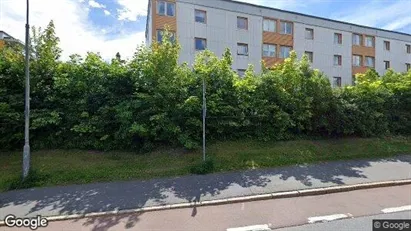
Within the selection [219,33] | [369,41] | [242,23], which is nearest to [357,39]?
[369,41]

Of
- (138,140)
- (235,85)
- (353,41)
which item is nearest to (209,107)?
(235,85)

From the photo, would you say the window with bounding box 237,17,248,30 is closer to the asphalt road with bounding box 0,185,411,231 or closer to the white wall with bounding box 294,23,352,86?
the white wall with bounding box 294,23,352,86

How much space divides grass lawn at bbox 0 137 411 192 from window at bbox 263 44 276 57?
1668cm

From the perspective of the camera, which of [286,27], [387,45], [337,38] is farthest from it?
[387,45]

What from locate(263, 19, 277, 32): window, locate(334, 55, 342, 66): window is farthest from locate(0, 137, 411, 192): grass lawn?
locate(334, 55, 342, 66): window

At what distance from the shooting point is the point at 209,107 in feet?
30.8

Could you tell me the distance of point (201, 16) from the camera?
2336 cm

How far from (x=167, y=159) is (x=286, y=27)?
897 inches

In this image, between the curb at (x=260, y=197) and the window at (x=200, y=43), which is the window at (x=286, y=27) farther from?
Answer: the curb at (x=260, y=197)

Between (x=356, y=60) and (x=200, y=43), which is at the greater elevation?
(x=356, y=60)

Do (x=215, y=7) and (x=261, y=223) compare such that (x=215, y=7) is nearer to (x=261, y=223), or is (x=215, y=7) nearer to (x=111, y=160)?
(x=111, y=160)

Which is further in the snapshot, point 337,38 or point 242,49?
point 337,38

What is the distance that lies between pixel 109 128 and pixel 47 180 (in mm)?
2551

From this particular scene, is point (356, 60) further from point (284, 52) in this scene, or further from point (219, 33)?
point (219, 33)
